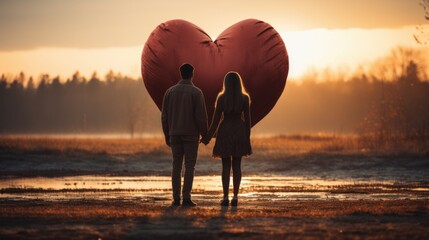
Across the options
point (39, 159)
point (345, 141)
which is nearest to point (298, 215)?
point (39, 159)

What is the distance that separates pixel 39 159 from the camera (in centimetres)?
3453

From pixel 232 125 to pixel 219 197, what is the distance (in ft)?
10.3

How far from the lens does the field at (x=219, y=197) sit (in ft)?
36.3

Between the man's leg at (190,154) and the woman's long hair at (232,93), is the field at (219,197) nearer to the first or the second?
the man's leg at (190,154)

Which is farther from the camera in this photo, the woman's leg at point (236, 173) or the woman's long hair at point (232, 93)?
the woman's leg at point (236, 173)

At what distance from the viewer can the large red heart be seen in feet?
56.2

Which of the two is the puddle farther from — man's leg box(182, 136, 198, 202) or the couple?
the couple

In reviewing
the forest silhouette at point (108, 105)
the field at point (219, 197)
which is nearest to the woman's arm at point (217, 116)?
the field at point (219, 197)

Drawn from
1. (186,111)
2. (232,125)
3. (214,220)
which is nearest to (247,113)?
(232,125)

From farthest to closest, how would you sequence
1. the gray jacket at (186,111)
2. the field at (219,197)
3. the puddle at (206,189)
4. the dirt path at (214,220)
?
the puddle at (206,189) → the gray jacket at (186,111) → the field at (219,197) → the dirt path at (214,220)

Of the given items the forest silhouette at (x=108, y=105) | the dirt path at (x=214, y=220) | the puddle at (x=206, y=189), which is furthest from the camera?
the forest silhouette at (x=108, y=105)

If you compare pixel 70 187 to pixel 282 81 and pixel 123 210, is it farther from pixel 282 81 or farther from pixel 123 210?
pixel 123 210

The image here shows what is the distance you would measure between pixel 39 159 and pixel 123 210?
21515 millimetres

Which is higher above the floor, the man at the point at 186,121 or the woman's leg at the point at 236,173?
the man at the point at 186,121
